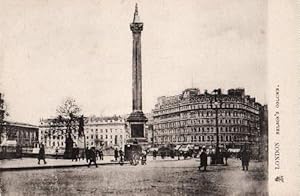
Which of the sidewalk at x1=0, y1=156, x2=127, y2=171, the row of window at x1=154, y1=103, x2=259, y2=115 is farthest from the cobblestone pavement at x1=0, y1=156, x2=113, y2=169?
the row of window at x1=154, y1=103, x2=259, y2=115

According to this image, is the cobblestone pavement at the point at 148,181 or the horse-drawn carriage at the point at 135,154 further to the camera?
the horse-drawn carriage at the point at 135,154

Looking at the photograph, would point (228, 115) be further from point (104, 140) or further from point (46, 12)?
point (46, 12)

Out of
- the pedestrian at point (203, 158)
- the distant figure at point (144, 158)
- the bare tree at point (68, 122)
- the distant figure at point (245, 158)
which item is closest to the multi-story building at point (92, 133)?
the bare tree at point (68, 122)

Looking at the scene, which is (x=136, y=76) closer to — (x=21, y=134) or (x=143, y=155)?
(x=143, y=155)

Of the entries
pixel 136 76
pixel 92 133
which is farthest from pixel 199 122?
pixel 92 133

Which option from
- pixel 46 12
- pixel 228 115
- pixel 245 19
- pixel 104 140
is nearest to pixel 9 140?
pixel 104 140

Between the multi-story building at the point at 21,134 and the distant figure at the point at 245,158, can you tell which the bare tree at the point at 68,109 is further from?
the distant figure at the point at 245,158

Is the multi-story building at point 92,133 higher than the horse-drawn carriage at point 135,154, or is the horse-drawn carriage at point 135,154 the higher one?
the multi-story building at point 92,133
